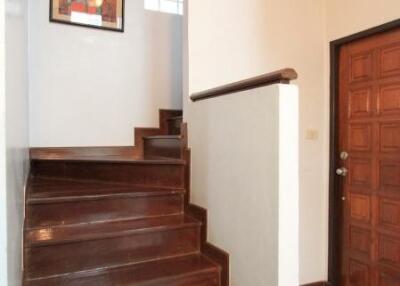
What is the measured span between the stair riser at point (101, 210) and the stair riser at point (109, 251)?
0.66 feet

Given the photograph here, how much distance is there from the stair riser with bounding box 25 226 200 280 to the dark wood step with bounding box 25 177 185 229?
0.20 m

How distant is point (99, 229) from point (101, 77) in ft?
5.27

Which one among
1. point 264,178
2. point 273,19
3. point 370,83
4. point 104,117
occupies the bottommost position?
point 264,178

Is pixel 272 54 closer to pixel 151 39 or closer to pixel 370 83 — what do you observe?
pixel 370 83

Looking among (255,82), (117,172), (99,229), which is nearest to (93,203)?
(99,229)

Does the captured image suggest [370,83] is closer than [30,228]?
No

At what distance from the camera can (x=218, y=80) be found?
2.23m

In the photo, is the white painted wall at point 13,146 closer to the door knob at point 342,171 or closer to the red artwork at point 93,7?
the red artwork at point 93,7

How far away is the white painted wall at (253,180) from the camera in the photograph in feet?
4.64

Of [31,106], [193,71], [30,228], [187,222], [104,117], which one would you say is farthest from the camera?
[104,117]

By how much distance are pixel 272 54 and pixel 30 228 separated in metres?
2.00

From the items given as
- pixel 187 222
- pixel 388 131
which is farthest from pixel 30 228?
pixel 388 131

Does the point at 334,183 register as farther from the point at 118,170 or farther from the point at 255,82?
the point at 118,170

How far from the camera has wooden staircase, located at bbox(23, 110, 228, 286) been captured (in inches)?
64.1
